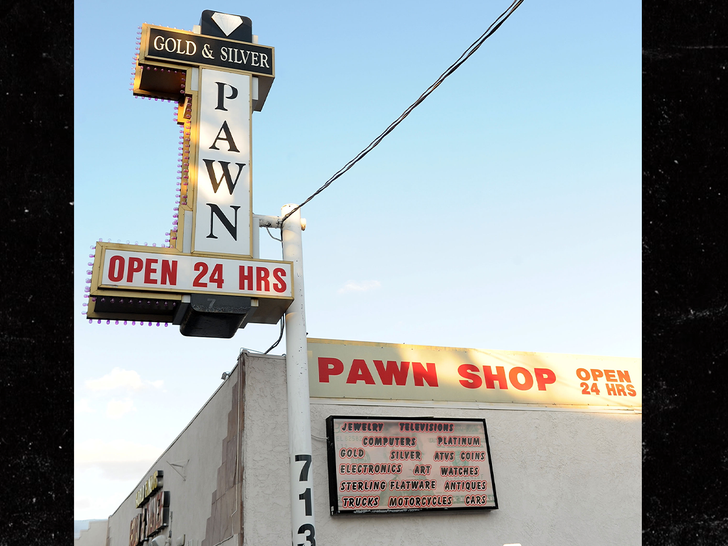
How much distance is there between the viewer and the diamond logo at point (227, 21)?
13.7 metres

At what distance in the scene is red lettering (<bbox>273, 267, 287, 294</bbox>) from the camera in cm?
1176

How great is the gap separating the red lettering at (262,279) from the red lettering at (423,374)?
380cm

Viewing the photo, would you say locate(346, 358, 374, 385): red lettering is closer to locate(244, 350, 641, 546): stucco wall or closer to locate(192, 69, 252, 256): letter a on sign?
locate(244, 350, 641, 546): stucco wall

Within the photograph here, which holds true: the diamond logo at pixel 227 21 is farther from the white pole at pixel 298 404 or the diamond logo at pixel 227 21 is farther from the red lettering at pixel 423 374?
the red lettering at pixel 423 374

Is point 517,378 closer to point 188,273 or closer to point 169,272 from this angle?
point 188,273

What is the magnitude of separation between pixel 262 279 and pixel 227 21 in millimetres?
5325

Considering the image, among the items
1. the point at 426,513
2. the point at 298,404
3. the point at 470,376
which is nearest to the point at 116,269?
the point at 298,404

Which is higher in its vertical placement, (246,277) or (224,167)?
(224,167)

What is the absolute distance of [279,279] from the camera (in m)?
11.9

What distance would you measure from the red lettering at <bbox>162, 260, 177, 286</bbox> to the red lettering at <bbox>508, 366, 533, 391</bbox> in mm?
7187

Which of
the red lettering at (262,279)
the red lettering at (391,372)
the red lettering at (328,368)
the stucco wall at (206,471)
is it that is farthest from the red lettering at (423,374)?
the red lettering at (262,279)
